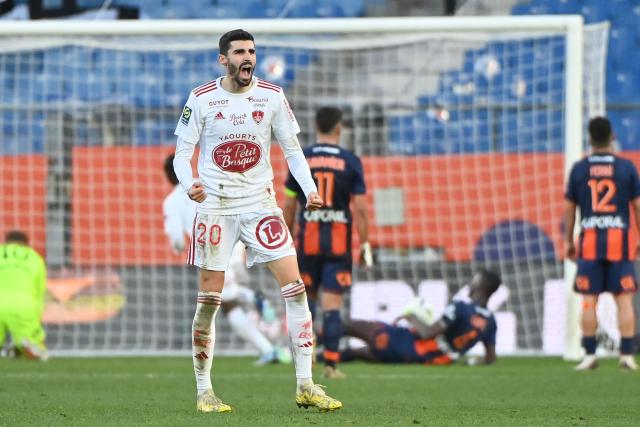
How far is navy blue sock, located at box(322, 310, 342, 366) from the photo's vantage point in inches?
368

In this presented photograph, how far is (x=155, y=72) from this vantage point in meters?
15.0

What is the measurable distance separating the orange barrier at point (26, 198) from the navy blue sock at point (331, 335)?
4700 mm

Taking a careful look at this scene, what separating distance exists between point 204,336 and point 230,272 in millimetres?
5036

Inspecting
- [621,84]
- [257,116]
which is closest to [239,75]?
[257,116]

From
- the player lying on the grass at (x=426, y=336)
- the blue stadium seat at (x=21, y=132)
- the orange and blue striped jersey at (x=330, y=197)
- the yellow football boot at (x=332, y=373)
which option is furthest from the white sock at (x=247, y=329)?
the blue stadium seat at (x=21, y=132)

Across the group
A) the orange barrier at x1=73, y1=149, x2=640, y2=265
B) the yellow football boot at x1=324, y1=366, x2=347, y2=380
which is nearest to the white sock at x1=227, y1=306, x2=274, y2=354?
the yellow football boot at x1=324, y1=366, x2=347, y2=380

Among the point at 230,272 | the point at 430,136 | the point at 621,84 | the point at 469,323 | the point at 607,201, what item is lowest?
the point at 469,323

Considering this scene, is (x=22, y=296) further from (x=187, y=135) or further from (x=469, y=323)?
(x=187, y=135)

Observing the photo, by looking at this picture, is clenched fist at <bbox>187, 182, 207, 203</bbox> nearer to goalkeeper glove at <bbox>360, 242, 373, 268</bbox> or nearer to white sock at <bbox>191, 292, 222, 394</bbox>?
white sock at <bbox>191, 292, 222, 394</bbox>

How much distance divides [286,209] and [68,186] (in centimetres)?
473

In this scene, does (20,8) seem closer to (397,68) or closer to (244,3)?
(244,3)

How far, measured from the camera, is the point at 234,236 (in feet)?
20.9

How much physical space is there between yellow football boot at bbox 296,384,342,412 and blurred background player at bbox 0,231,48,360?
18.6 feet

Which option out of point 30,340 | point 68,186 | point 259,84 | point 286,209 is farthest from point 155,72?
point 259,84
